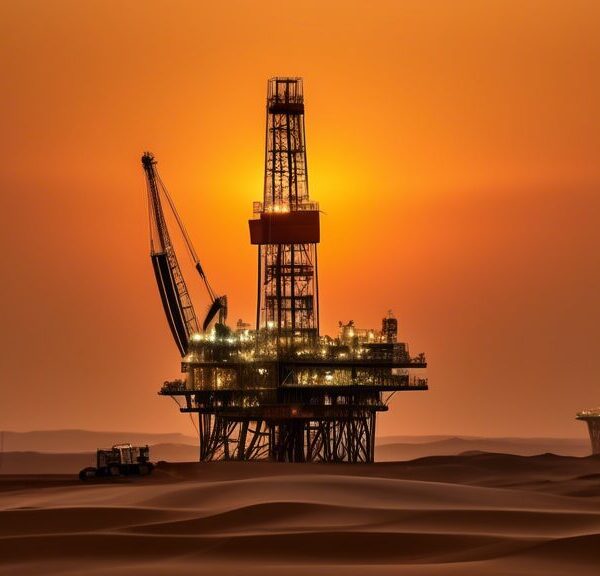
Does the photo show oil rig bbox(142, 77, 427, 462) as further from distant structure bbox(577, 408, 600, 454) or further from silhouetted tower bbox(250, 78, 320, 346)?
distant structure bbox(577, 408, 600, 454)

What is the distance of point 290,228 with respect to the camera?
107 metres

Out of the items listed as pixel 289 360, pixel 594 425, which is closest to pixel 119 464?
pixel 289 360

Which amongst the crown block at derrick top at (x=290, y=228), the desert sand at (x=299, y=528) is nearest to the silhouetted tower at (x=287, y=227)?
the crown block at derrick top at (x=290, y=228)

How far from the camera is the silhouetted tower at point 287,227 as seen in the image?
4205 inches

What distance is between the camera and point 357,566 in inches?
1761

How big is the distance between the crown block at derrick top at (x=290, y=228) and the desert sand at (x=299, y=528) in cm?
3063

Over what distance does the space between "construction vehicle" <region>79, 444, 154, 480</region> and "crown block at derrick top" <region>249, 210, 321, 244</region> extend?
71.5 feet

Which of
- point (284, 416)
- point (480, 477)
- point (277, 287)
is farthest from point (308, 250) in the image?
point (480, 477)

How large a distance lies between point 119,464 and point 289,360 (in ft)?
62.7

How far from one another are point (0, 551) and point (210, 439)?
63.2m

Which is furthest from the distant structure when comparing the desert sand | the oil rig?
the desert sand

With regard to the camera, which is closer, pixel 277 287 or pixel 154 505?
pixel 154 505

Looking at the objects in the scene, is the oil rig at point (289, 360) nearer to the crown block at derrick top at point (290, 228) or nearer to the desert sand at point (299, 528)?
the crown block at derrick top at point (290, 228)

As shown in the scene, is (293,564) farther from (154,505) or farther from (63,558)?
(154,505)
